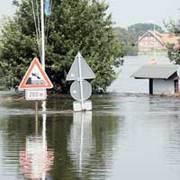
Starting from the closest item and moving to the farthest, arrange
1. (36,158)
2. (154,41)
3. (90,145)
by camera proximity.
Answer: (36,158)
(90,145)
(154,41)

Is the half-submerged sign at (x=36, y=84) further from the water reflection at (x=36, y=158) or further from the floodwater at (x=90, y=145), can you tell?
the water reflection at (x=36, y=158)

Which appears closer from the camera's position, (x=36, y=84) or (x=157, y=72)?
(x=36, y=84)

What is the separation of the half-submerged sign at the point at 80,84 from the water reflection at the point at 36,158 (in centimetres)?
585

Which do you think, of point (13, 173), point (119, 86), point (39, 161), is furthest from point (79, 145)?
point (119, 86)

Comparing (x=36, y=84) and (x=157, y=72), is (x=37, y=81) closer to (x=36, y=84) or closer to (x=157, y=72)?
(x=36, y=84)

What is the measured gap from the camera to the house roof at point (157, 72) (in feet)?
101

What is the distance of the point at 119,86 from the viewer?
39562mm

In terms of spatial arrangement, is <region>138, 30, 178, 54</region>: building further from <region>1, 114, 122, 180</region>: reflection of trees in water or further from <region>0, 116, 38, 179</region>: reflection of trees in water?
<region>0, 116, 38, 179</region>: reflection of trees in water

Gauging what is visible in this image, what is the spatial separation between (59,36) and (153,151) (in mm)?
20128

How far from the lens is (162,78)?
101 feet

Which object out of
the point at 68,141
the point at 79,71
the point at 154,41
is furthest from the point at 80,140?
Result: the point at 154,41

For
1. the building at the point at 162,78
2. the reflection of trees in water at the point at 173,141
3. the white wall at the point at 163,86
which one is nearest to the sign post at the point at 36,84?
the reflection of trees in water at the point at 173,141

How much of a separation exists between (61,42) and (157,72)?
4.34 metres

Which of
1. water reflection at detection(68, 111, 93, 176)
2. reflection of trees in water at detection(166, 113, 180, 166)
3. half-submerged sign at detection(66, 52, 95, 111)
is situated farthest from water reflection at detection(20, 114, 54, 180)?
half-submerged sign at detection(66, 52, 95, 111)
